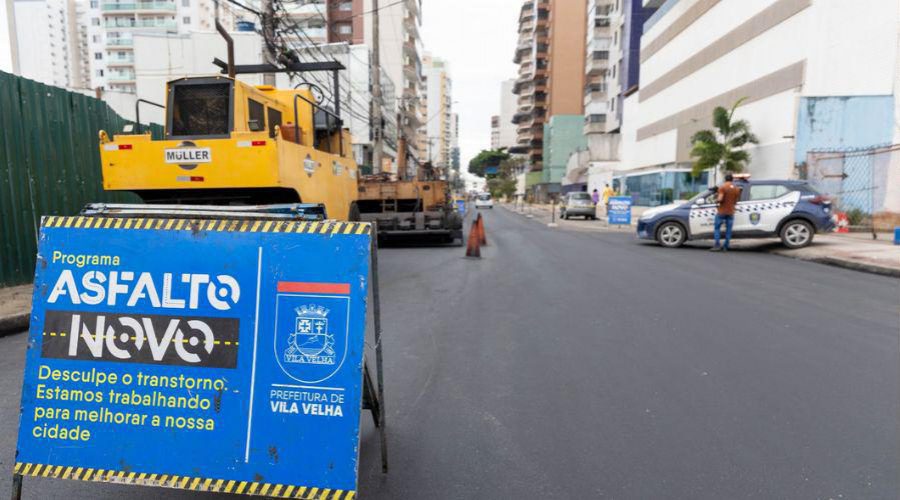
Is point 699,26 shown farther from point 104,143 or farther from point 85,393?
point 85,393

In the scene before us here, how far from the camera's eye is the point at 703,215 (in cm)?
1445

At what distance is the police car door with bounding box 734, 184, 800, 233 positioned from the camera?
13.5 metres

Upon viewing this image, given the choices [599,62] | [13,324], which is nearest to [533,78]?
[599,62]

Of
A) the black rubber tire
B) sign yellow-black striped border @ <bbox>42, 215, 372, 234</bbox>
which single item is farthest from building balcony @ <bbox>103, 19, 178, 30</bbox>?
sign yellow-black striped border @ <bbox>42, 215, 372, 234</bbox>

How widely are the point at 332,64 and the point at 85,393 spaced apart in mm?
8263

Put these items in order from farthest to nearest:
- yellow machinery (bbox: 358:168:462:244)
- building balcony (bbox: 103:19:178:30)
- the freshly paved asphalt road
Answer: building balcony (bbox: 103:19:178:30)
yellow machinery (bbox: 358:168:462:244)
the freshly paved asphalt road

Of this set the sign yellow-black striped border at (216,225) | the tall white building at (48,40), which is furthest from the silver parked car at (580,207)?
the tall white building at (48,40)

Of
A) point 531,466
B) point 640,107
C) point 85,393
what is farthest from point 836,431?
point 640,107

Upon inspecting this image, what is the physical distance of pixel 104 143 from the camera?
7395 mm

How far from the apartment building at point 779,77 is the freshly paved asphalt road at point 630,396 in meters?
14.5

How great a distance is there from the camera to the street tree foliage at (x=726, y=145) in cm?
2422

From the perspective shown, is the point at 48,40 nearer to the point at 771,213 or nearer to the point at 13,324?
the point at 13,324

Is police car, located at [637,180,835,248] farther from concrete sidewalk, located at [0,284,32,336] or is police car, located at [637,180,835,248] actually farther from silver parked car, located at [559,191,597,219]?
silver parked car, located at [559,191,597,219]

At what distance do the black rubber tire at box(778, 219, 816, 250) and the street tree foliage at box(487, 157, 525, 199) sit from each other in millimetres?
85641
